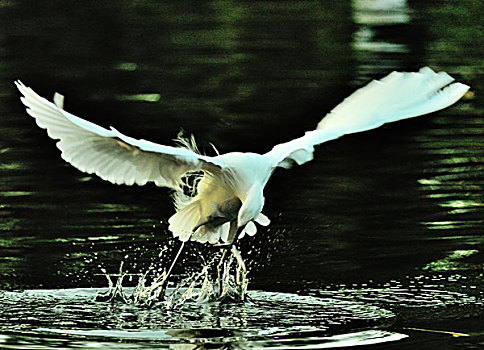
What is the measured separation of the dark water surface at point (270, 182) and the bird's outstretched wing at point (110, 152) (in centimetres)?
81

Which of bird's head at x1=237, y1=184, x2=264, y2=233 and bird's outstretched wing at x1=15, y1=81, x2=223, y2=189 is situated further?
bird's head at x1=237, y1=184, x2=264, y2=233

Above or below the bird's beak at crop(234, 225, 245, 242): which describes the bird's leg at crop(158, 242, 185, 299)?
below

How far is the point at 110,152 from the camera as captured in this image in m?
7.14

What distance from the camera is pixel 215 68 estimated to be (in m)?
15.9

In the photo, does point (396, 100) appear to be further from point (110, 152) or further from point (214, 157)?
point (110, 152)

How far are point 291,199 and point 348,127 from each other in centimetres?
233

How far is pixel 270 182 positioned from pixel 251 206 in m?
3.75

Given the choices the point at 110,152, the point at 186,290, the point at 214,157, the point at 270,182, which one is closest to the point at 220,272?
the point at 186,290

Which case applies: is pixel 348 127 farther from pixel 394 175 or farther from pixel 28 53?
pixel 28 53

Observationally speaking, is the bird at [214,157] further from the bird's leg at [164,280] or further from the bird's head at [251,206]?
the bird's leg at [164,280]

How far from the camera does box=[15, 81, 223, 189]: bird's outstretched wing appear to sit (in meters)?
6.65

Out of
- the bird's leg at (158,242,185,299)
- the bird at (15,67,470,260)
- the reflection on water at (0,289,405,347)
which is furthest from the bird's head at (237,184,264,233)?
the bird's leg at (158,242,185,299)

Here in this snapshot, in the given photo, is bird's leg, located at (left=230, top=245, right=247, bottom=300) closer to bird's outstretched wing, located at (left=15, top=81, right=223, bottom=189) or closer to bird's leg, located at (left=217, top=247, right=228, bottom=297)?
bird's leg, located at (left=217, top=247, right=228, bottom=297)

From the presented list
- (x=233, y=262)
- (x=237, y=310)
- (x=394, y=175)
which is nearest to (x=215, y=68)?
(x=394, y=175)
